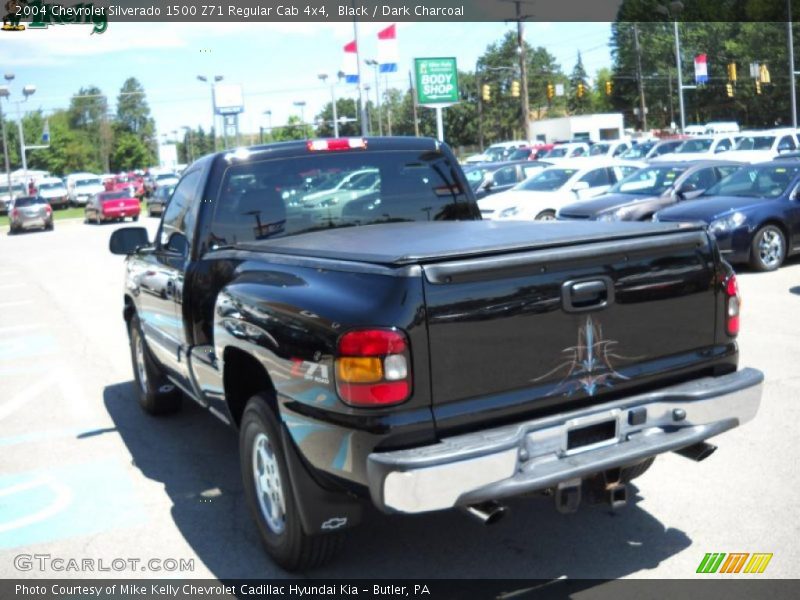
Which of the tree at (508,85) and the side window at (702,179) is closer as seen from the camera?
the side window at (702,179)

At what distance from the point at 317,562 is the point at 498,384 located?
4.28 ft

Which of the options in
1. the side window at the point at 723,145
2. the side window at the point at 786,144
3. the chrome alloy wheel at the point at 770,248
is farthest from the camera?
the side window at the point at 723,145

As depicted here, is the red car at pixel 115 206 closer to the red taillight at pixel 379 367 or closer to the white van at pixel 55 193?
the white van at pixel 55 193

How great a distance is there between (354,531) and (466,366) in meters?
1.61

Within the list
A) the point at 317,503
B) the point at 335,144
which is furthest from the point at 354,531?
the point at 335,144

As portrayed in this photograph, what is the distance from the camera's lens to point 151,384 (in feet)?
23.0

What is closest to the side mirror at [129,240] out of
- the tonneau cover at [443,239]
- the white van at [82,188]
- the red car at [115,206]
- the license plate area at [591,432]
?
the tonneau cover at [443,239]

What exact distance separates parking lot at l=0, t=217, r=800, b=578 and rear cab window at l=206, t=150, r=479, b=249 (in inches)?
64.5

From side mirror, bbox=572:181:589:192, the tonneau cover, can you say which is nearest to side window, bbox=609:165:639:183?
side mirror, bbox=572:181:589:192

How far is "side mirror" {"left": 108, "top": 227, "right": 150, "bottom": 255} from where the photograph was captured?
6594 millimetres

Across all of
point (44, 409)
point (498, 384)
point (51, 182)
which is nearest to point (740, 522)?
point (498, 384)

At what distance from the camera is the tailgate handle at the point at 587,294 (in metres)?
3.60

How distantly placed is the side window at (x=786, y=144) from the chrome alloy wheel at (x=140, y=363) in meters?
24.6

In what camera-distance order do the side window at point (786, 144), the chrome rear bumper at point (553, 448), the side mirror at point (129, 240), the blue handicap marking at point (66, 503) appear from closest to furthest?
1. the chrome rear bumper at point (553, 448)
2. the blue handicap marking at point (66, 503)
3. the side mirror at point (129, 240)
4. the side window at point (786, 144)
